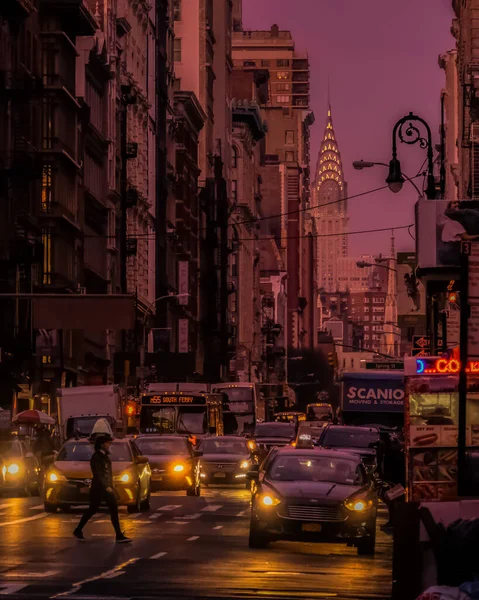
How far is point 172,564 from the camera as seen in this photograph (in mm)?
22016

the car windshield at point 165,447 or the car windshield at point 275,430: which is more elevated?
the car windshield at point 165,447

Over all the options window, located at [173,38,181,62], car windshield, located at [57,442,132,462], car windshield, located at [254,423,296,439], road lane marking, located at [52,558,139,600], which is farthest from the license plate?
window, located at [173,38,181,62]

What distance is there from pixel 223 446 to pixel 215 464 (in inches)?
50.7

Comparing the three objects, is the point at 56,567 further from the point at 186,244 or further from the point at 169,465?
the point at 186,244

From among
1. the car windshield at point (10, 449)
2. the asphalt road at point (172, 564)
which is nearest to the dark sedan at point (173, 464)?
the car windshield at point (10, 449)

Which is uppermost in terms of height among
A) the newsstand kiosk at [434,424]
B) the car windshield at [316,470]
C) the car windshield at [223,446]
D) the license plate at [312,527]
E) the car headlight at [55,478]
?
the newsstand kiosk at [434,424]

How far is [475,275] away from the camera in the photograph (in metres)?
14.6

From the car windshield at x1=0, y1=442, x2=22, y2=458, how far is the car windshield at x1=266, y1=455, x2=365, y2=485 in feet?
56.9

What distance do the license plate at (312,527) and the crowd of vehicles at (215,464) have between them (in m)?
0.01

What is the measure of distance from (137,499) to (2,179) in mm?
35243

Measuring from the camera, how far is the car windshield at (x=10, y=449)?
144ft

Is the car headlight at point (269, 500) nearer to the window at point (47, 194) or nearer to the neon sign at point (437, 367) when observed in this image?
the neon sign at point (437, 367)

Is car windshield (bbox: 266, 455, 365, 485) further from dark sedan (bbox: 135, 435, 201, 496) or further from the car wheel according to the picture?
dark sedan (bbox: 135, 435, 201, 496)

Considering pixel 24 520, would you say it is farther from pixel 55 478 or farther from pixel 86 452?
pixel 86 452
